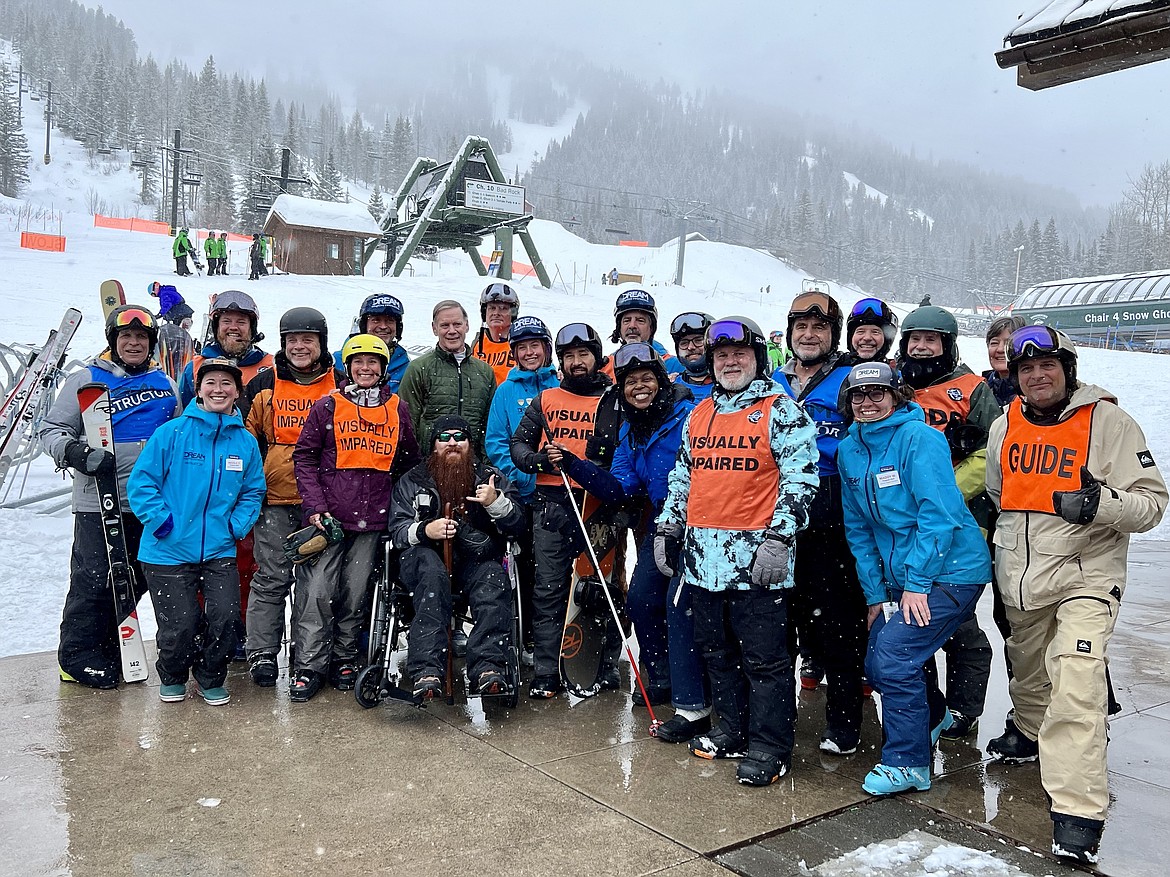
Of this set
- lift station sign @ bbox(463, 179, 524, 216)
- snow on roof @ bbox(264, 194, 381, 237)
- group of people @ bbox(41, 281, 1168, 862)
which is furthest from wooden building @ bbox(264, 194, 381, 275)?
group of people @ bbox(41, 281, 1168, 862)

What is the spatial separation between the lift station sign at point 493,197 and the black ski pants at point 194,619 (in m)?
32.3

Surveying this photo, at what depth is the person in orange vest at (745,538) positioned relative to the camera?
12.7 ft

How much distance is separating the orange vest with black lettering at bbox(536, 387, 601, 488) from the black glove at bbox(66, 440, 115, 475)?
90.8 inches

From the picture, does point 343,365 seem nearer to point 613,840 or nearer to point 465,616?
point 465,616

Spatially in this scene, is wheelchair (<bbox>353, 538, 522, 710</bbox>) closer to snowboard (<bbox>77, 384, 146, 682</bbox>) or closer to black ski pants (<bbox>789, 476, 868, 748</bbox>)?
snowboard (<bbox>77, 384, 146, 682</bbox>)

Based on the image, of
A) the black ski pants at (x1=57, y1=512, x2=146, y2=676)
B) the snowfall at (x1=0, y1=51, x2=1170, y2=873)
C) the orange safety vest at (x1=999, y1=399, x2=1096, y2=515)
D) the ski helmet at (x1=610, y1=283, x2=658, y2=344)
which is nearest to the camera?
the orange safety vest at (x1=999, y1=399, x2=1096, y2=515)

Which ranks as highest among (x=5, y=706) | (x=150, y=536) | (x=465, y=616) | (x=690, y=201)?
(x=690, y=201)

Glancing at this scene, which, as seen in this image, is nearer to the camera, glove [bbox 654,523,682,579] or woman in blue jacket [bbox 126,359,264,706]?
glove [bbox 654,523,682,579]

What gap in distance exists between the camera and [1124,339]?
38.5m

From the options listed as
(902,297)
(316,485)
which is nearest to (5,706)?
(316,485)

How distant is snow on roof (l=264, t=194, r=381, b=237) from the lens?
37.9m

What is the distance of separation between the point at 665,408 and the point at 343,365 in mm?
2024

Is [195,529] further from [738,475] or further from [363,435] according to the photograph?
[738,475]

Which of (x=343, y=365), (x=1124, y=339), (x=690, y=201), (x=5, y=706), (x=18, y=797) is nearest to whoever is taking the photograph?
(x=18, y=797)
